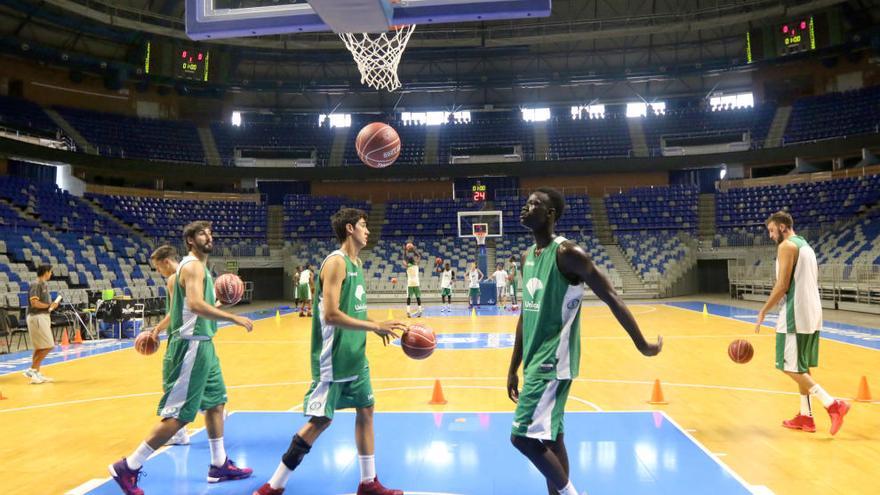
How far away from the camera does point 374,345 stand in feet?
39.1

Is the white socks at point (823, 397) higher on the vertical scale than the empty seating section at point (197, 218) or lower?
lower

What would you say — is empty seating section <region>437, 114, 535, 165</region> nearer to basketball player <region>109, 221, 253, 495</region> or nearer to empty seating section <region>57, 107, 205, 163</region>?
empty seating section <region>57, 107, 205, 163</region>

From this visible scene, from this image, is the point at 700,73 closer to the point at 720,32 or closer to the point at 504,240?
the point at 720,32

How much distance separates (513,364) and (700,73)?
100 feet

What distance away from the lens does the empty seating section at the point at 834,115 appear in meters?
26.4

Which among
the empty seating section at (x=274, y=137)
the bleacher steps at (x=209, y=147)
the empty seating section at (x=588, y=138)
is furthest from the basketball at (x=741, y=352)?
the empty seating section at (x=274, y=137)

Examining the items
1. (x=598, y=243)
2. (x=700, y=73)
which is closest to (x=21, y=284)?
(x=598, y=243)

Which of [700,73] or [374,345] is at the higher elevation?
[700,73]

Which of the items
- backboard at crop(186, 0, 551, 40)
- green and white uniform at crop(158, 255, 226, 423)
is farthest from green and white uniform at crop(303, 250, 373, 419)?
backboard at crop(186, 0, 551, 40)

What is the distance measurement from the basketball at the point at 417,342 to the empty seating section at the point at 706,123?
29.1 metres

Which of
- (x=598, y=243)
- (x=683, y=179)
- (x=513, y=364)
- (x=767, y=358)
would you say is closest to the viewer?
(x=513, y=364)

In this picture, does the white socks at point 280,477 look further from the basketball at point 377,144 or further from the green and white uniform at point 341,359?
the basketball at point 377,144

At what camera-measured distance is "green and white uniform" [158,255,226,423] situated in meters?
4.20

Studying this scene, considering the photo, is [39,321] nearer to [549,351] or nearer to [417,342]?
[417,342]
